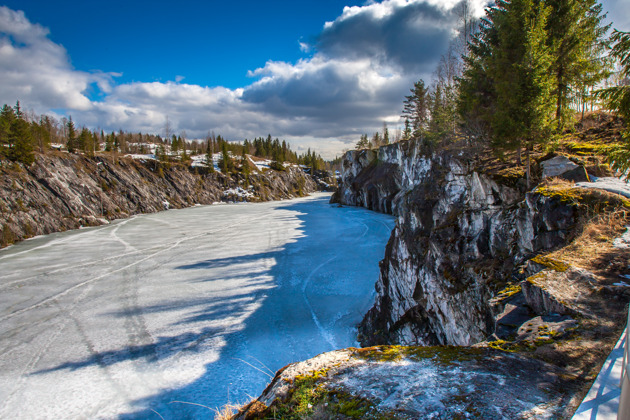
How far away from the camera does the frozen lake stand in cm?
1097

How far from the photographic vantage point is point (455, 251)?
12492mm

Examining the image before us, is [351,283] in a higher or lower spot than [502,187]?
lower

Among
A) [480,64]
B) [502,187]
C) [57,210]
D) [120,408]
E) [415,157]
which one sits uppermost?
[480,64]

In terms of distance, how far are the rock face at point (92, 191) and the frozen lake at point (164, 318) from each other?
783 centimetres

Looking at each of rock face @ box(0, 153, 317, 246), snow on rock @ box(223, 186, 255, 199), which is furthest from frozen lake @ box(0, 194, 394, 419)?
snow on rock @ box(223, 186, 255, 199)

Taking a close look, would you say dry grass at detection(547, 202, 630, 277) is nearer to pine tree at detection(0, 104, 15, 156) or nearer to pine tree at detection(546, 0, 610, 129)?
pine tree at detection(546, 0, 610, 129)

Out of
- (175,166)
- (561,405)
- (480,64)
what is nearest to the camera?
(561,405)

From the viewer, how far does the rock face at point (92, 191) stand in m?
38.7

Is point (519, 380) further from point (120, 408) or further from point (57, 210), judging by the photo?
point (57, 210)

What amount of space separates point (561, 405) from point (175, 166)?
85406 millimetres

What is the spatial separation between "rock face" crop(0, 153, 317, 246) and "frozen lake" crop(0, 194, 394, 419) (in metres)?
7.83

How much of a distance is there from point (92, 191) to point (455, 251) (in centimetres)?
5957

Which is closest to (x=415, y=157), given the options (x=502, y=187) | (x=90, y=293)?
(x=502, y=187)

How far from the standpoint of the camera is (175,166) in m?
77.3
